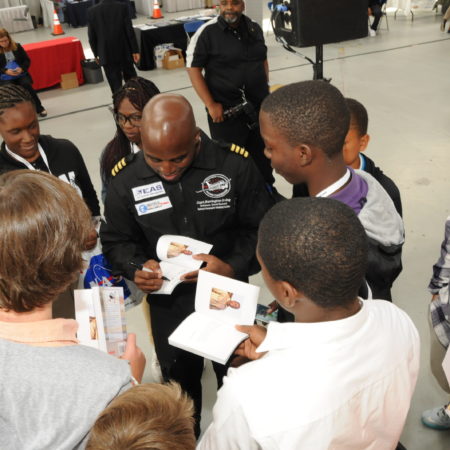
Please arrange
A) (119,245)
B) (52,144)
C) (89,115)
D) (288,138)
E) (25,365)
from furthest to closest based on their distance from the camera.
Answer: (89,115) → (52,144) → (119,245) → (288,138) → (25,365)

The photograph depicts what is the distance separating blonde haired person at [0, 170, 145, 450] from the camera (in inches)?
36.8

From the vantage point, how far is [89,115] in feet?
21.5

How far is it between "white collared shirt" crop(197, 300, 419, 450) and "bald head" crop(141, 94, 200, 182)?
78 centimetres

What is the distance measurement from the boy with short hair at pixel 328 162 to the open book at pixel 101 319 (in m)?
0.75

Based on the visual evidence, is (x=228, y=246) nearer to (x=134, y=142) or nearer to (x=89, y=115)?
(x=134, y=142)

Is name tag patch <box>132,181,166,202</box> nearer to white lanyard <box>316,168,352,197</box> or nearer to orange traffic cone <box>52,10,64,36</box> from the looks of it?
white lanyard <box>316,168,352,197</box>

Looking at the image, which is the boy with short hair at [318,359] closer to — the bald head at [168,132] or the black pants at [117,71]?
the bald head at [168,132]

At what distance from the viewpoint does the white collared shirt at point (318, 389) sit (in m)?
1.03

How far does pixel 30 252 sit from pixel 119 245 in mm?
969

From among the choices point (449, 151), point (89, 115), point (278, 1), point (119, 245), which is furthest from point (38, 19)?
point (119, 245)

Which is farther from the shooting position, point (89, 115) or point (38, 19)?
point (38, 19)

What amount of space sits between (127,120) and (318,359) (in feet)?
5.47

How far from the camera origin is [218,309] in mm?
1733

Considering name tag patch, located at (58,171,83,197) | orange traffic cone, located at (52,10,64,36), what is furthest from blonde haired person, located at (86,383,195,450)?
orange traffic cone, located at (52,10,64,36)
